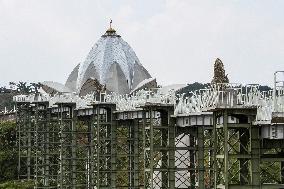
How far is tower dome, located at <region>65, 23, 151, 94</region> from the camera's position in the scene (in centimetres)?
10412

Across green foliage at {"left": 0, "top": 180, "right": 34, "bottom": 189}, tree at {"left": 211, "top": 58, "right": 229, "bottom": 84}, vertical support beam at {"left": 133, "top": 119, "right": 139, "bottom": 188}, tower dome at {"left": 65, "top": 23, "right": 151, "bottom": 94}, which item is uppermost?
tower dome at {"left": 65, "top": 23, "right": 151, "bottom": 94}

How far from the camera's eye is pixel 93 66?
107375 mm

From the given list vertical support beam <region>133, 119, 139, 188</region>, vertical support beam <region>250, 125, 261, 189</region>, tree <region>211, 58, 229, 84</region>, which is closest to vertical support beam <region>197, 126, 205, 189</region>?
tree <region>211, 58, 229, 84</region>

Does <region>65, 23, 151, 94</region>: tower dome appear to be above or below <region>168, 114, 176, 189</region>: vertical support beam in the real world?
above

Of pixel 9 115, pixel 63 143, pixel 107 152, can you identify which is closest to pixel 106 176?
pixel 107 152

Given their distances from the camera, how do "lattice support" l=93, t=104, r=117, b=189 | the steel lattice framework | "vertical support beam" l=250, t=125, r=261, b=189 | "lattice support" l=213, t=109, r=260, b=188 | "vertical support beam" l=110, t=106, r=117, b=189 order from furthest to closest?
"vertical support beam" l=110, t=106, r=117, b=189
"lattice support" l=93, t=104, r=117, b=189
the steel lattice framework
"vertical support beam" l=250, t=125, r=261, b=189
"lattice support" l=213, t=109, r=260, b=188

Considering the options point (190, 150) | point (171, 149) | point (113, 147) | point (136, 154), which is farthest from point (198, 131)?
point (113, 147)

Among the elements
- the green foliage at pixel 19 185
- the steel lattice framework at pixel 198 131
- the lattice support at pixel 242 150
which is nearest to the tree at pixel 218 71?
the steel lattice framework at pixel 198 131

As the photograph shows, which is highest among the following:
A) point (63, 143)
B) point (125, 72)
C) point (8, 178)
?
point (125, 72)

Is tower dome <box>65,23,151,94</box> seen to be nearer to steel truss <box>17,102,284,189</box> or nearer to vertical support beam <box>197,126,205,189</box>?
steel truss <box>17,102,284,189</box>

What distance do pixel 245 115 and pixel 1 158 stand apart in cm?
7546

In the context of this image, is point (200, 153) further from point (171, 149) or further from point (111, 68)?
point (111, 68)

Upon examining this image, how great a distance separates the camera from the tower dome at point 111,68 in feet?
342

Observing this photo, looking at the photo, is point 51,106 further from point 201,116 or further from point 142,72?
point 201,116
